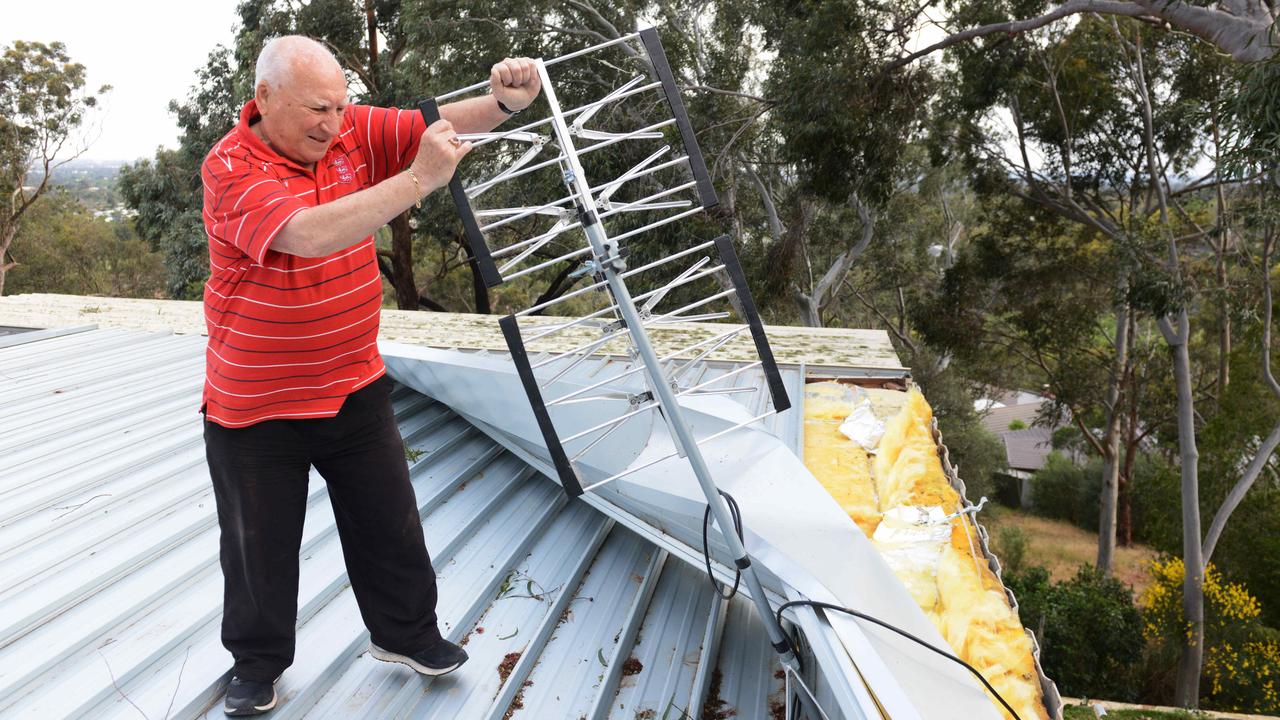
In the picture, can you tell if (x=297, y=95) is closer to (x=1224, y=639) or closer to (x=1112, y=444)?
(x=1224, y=639)

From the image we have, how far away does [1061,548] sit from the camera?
20141 mm

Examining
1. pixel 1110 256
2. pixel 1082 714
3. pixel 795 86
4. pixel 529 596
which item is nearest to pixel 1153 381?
pixel 1110 256

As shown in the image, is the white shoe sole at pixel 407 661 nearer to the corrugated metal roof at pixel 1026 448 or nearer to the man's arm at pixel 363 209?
the man's arm at pixel 363 209

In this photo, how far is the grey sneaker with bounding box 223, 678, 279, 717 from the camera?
5.96ft

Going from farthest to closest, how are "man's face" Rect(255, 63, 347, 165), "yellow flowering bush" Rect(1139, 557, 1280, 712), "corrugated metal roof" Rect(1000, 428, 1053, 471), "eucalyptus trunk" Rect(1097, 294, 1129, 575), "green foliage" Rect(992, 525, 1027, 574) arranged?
"corrugated metal roof" Rect(1000, 428, 1053, 471), "green foliage" Rect(992, 525, 1027, 574), "eucalyptus trunk" Rect(1097, 294, 1129, 575), "yellow flowering bush" Rect(1139, 557, 1280, 712), "man's face" Rect(255, 63, 347, 165)

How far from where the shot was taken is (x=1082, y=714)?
9469 millimetres

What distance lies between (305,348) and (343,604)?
0.93 m

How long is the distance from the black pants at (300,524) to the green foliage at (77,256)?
26042 mm

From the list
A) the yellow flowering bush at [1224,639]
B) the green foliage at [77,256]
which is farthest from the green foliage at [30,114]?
the yellow flowering bush at [1224,639]

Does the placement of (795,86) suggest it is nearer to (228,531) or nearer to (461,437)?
(461,437)

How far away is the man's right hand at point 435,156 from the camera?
1.45m

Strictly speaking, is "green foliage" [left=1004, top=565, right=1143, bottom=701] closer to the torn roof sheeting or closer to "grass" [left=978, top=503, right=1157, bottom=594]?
"grass" [left=978, top=503, right=1157, bottom=594]

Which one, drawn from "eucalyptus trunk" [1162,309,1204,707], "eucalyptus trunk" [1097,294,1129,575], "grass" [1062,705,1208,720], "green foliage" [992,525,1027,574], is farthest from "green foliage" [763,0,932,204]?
"green foliage" [992,525,1027,574]

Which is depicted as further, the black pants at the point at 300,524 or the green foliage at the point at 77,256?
the green foliage at the point at 77,256
